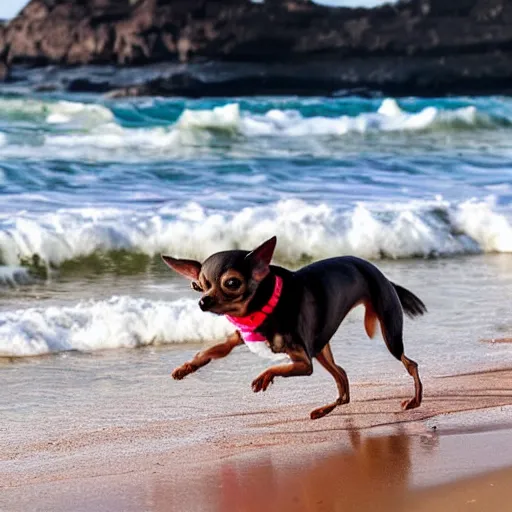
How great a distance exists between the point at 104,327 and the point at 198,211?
4.58 meters

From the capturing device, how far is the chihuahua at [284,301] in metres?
4.46

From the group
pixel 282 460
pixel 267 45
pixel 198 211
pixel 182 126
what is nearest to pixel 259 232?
pixel 198 211

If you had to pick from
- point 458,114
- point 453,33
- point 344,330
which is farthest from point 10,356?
point 453,33

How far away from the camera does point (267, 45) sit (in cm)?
3922

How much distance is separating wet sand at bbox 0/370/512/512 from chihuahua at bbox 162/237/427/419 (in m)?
0.26

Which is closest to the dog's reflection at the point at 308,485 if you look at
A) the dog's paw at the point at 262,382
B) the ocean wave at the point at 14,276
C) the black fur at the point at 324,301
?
the dog's paw at the point at 262,382

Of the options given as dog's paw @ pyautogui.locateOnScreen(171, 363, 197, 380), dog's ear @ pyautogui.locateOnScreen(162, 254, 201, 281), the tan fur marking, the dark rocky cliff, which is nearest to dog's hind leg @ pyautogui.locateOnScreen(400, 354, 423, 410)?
the tan fur marking

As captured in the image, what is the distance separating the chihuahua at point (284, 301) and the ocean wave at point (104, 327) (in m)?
1.96

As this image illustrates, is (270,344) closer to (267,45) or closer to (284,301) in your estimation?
(284,301)

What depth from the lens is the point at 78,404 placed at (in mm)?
5762

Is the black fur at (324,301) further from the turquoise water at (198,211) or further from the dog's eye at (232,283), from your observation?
the turquoise water at (198,211)

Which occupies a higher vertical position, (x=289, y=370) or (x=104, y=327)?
(x=289, y=370)

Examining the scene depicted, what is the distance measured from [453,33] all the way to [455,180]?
28018mm

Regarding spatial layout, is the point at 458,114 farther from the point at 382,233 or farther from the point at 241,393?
the point at 241,393
